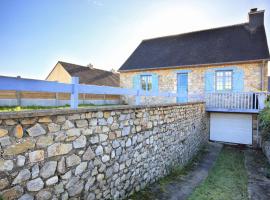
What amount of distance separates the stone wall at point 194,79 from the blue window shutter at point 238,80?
17 cm

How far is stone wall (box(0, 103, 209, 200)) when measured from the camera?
192 cm

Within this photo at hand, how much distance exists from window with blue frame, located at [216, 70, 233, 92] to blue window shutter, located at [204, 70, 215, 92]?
24 cm

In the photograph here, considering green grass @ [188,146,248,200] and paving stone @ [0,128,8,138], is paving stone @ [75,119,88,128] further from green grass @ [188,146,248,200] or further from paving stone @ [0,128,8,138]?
green grass @ [188,146,248,200]

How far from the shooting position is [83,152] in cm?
272

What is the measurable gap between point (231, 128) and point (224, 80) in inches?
124

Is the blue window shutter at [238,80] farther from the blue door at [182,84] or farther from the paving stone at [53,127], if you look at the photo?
the paving stone at [53,127]

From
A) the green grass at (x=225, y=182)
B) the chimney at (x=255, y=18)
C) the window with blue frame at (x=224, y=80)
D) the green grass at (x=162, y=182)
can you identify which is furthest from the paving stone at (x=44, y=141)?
the chimney at (x=255, y=18)

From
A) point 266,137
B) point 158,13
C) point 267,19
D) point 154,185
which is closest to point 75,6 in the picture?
point 158,13

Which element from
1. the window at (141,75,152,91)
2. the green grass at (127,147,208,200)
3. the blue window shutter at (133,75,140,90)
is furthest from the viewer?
the blue window shutter at (133,75,140,90)

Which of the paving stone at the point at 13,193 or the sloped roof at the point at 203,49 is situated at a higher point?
the sloped roof at the point at 203,49

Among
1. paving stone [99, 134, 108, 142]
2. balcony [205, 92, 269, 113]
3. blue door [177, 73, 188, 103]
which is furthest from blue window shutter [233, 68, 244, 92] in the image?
paving stone [99, 134, 108, 142]

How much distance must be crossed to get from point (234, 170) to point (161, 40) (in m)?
12.9

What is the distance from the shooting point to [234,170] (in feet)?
20.1

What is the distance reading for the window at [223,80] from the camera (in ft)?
37.3
